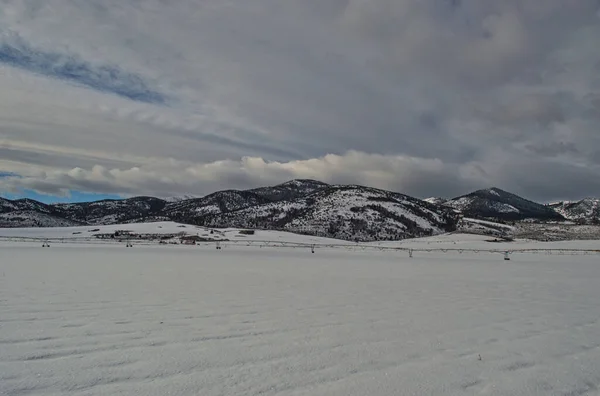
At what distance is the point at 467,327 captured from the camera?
26.0 ft

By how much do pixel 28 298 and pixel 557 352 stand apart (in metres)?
11.3

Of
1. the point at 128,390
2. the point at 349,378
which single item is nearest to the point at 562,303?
the point at 349,378

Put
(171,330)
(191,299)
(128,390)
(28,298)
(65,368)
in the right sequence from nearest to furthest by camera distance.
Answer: (128,390) → (65,368) → (171,330) → (28,298) → (191,299)

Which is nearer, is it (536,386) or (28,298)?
(536,386)

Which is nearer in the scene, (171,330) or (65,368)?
(65,368)

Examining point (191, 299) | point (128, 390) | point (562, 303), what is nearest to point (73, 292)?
point (191, 299)

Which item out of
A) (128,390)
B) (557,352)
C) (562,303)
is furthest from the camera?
(562,303)

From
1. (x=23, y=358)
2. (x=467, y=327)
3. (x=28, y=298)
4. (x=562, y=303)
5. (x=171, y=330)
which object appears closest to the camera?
(x=23, y=358)

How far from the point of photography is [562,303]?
39.2ft

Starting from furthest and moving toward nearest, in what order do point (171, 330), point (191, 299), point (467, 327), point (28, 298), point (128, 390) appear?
point (191, 299), point (28, 298), point (467, 327), point (171, 330), point (128, 390)

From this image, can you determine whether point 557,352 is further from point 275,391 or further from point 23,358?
point 23,358

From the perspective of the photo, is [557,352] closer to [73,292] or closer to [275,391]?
[275,391]

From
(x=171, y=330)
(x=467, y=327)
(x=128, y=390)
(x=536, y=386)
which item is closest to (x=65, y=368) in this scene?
(x=128, y=390)

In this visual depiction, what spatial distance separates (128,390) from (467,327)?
6.45 m
